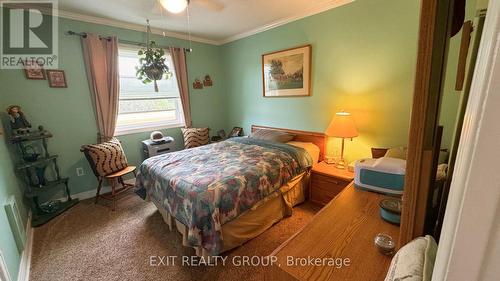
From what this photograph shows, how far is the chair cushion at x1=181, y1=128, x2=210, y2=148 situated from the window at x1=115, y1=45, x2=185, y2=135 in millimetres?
289

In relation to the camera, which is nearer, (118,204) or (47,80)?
(47,80)

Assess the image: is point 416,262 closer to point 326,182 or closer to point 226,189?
point 226,189

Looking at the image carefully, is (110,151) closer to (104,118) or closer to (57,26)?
(104,118)

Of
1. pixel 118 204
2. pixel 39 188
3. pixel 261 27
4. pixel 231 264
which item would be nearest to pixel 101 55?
pixel 39 188

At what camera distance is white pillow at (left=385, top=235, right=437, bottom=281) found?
51 cm

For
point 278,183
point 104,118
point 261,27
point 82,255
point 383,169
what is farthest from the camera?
point 261,27

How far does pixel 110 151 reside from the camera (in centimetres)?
280

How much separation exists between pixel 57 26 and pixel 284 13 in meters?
2.96

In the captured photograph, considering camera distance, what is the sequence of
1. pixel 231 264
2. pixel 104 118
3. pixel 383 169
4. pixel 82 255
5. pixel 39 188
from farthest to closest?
pixel 104 118, pixel 39 188, pixel 82 255, pixel 231 264, pixel 383 169

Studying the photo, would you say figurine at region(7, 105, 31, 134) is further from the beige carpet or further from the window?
the beige carpet

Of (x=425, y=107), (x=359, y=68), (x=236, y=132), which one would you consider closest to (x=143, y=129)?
(x=236, y=132)

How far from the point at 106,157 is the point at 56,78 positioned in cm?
119

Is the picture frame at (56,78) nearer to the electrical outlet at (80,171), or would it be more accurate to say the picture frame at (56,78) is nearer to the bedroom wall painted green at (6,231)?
the bedroom wall painted green at (6,231)
